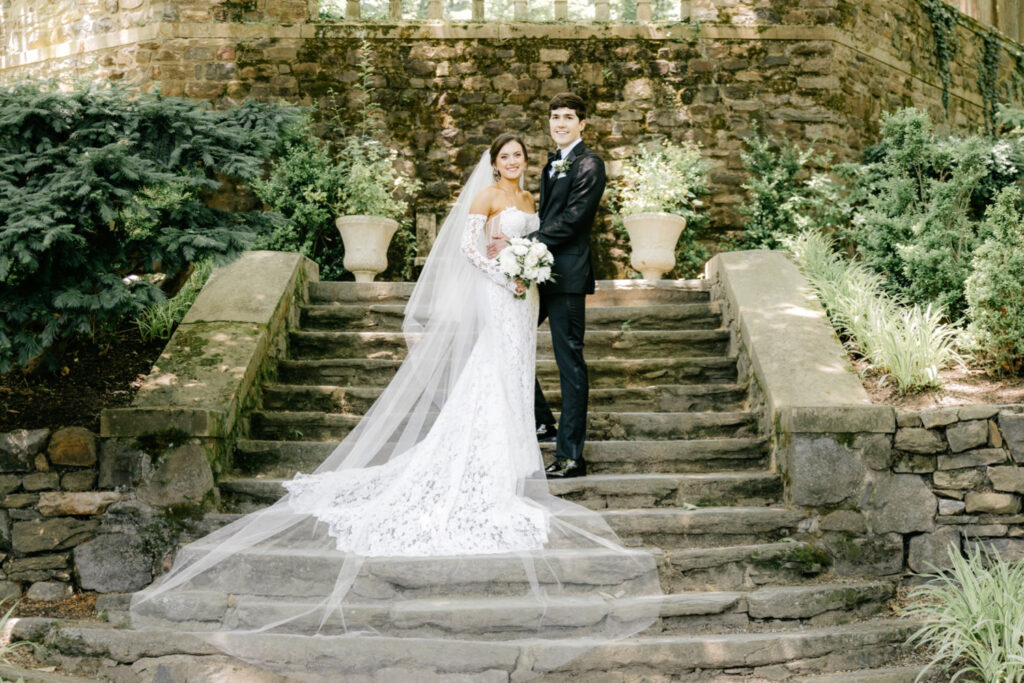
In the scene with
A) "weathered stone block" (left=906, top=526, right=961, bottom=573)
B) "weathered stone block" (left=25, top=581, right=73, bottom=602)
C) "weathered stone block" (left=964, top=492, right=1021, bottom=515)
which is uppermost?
"weathered stone block" (left=964, top=492, right=1021, bottom=515)

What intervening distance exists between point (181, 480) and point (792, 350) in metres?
3.42

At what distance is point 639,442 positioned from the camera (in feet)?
16.7

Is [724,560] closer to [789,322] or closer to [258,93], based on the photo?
[789,322]

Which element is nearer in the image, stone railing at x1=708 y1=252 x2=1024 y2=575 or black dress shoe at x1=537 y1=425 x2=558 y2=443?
stone railing at x1=708 y1=252 x2=1024 y2=575

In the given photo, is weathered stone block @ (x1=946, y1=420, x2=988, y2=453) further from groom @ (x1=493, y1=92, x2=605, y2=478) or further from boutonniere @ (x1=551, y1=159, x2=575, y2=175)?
boutonniere @ (x1=551, y1=159, x2=575, y2=175)

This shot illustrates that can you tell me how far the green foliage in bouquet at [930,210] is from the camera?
675 centimetres

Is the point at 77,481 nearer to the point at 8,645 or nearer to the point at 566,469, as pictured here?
the point at 8,645

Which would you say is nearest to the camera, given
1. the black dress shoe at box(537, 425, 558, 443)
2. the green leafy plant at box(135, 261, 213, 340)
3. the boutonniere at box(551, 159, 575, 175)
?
the boutonniere at box(551, 159, 575, 175)

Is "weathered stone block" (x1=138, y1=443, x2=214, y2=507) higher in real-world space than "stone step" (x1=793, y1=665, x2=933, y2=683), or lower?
higher

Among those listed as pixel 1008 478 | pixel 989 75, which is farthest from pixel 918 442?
pixel 989 75

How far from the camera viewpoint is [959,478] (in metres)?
4.59

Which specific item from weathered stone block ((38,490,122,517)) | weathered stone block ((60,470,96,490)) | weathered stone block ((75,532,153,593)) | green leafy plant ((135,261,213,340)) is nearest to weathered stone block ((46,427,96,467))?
weathered stone block ((60,470,96,490))

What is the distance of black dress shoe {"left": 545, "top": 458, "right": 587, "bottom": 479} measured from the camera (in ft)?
15.7

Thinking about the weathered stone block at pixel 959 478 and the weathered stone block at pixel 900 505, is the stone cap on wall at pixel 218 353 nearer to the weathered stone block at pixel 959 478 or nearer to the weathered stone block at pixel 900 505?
the weathered stone block at pixel 900 505
